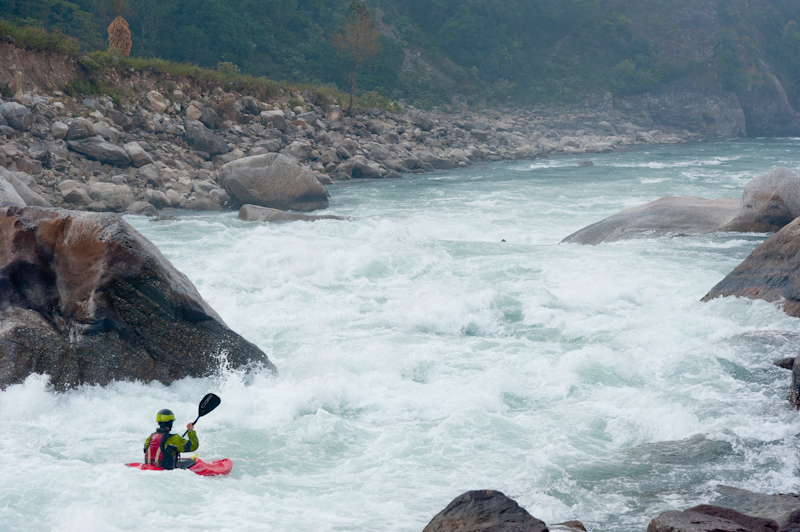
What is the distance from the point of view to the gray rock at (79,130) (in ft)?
52.7

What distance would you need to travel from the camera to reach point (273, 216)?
13656 millimetres

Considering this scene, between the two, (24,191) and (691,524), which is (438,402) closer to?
(691,524)

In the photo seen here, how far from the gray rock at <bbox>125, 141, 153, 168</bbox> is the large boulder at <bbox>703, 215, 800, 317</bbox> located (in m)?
13.7

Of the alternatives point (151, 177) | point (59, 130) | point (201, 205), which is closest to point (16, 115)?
point (59, 130)

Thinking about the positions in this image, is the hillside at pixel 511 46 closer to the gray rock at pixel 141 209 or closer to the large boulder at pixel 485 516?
the gray rock at pixel 141 209

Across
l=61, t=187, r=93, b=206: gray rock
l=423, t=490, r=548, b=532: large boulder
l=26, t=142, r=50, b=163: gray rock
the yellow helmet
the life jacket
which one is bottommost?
the life jacket

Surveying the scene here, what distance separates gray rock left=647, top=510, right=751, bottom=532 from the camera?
303 centimetres

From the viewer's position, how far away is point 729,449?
4.80 m

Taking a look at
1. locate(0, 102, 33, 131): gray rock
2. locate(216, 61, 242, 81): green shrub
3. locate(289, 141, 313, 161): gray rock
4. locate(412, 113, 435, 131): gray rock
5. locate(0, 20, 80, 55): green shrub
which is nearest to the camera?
locate(0, 102, 33, 131): gray rock

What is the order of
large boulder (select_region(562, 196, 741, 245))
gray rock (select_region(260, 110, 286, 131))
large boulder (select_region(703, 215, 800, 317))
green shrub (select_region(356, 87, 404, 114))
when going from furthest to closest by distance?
green shrub (select_region(356, 87, 404, 114)), gray rock (select_region(260, 110, 286, 131)), large boulder (select_region(562, 196, 741, 245)), large boulder (select_region(703, 215, 800, 317))

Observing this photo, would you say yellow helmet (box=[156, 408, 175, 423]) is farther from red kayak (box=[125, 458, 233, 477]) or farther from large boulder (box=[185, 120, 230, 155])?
large boulder (box=[185, 120, 230, 155])

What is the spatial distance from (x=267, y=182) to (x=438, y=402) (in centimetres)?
1041

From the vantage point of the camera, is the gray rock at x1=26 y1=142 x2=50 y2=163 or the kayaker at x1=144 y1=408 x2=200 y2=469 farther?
the gray rock at x1=26 y1=142 x2=50 y2=163

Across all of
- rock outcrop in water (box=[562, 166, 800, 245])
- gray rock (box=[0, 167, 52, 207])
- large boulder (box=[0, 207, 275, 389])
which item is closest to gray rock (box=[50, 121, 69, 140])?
gray rock (box=[0, 167, 52, 207])
